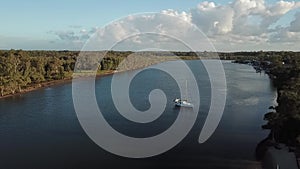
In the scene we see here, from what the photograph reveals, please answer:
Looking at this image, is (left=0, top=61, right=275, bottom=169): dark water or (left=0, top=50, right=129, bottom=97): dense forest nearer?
(left=0, top=61, right=275, bottom=169): dark water

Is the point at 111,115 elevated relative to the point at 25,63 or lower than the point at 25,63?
lower

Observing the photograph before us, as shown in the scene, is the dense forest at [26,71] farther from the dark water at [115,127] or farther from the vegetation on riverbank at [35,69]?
the dark water at [115,127]

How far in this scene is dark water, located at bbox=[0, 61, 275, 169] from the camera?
360 inches

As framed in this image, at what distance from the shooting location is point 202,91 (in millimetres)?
21172

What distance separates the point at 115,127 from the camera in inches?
492

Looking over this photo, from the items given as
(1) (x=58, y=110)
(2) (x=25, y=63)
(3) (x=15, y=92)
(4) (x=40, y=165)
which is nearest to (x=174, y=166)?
(4) (x=40, y=165)

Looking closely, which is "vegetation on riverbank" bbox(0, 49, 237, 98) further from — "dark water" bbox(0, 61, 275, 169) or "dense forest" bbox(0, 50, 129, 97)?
"dark water" bbox(0, 61, 275, 169)

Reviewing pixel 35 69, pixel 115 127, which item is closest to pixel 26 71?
pixel 35 69

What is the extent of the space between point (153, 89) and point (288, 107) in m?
12.7

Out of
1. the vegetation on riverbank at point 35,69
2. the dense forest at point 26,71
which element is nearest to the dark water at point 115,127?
the dense forest at point 26,71

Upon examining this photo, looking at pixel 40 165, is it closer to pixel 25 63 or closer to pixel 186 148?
pixel 186 148

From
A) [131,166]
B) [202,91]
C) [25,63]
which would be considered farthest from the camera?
[25,63]

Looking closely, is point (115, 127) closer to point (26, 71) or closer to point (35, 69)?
point (26, 71)

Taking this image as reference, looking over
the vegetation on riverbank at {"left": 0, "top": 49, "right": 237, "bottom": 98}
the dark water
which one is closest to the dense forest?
the vegetation on riverbank at {"left": 0, "top": 49, "right": 237, "bottom": 98}
